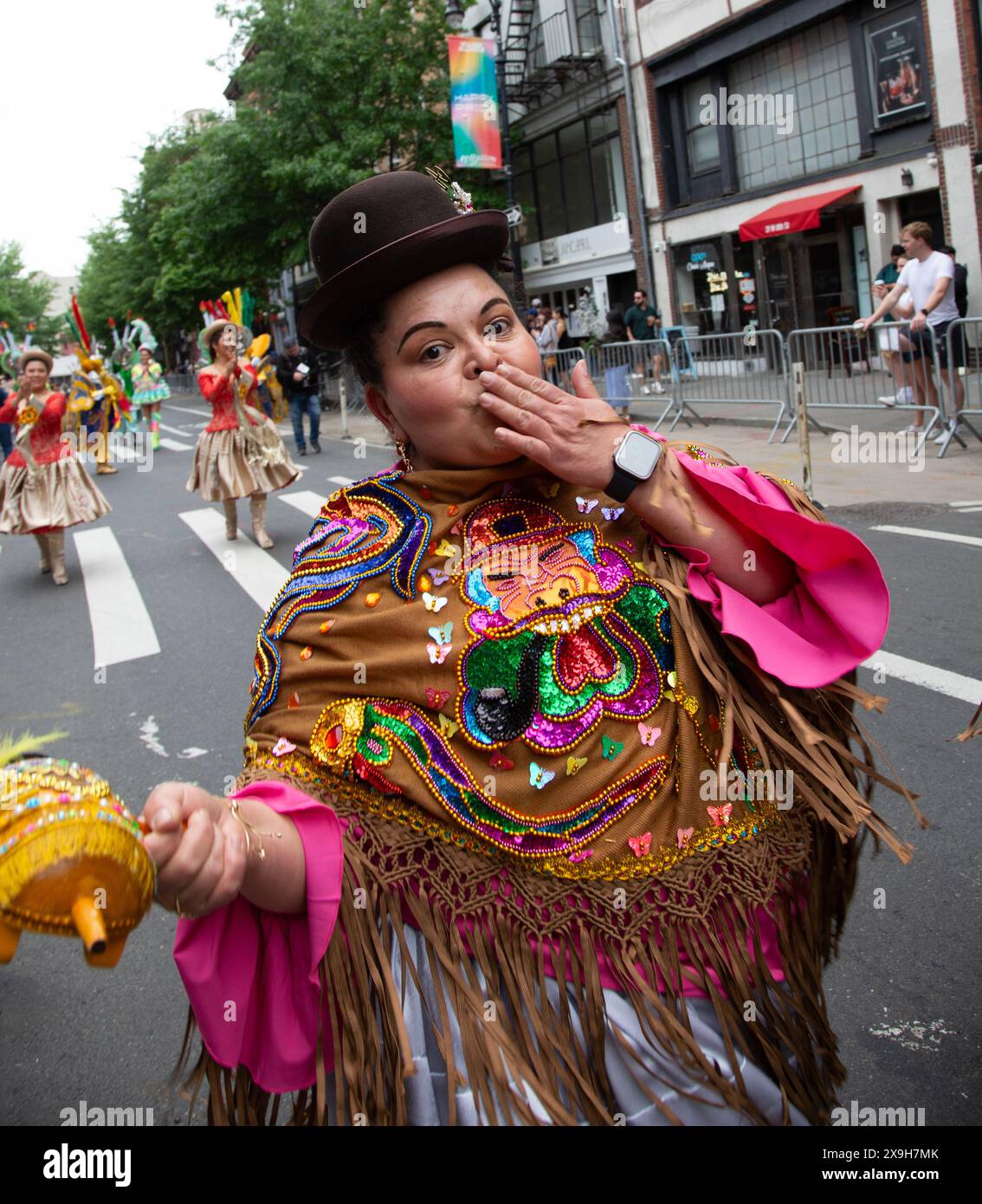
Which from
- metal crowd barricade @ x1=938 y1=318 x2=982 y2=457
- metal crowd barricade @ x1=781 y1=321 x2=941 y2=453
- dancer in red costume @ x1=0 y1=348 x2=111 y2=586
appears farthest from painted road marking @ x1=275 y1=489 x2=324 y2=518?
metal crowd barricade @ x1=938 y1=318 x2=982 y2=457

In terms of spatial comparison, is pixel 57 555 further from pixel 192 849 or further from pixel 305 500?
pixel 192 849

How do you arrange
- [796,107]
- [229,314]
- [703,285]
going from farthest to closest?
[703,285] → [796,107] → [229,314]

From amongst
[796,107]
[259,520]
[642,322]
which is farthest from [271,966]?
[796,107]

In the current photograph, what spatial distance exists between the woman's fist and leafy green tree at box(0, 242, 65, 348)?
238 ft

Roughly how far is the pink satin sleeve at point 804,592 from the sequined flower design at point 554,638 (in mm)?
110

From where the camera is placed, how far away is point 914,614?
6.09 metres

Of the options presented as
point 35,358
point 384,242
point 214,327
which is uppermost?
point 214,327

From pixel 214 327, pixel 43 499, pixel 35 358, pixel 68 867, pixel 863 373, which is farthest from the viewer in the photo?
pixel 863 373

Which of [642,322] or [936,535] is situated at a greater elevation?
[642,322]

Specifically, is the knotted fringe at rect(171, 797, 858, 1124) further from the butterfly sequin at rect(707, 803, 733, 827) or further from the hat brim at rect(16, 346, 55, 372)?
the hat brim at rect(16, 346, 55, 372)

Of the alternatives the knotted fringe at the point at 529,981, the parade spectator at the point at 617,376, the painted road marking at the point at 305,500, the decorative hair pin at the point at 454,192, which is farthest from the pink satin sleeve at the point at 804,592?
the parade spectator at the point at 617,376

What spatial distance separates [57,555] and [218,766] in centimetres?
584

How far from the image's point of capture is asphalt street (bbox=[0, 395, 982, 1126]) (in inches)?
115

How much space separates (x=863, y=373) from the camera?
11453 mm
